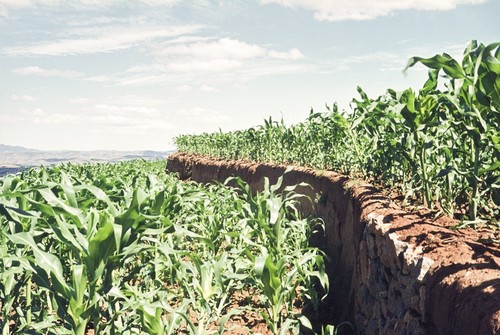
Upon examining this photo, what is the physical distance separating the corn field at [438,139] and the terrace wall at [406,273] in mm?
349

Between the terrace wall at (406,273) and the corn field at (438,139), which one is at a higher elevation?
the corn field at (438,139)

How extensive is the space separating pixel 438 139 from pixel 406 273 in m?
2.50

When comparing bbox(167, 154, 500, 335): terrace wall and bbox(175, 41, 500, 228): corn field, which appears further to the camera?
bbox(175, 41, 500, 228): corn field

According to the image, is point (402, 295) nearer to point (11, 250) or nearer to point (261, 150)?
point (11, 250)

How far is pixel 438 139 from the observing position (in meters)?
5.27

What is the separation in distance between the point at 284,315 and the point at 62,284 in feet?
9.70

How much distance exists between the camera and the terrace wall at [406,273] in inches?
92.1

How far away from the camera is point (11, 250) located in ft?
14.4

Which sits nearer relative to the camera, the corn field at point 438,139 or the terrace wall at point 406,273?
the terrace wall at point 406,273

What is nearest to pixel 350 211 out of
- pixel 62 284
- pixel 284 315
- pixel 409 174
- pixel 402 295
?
pixel 409 174

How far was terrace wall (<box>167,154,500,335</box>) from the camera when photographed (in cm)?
234

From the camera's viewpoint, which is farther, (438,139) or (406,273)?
(438,139)

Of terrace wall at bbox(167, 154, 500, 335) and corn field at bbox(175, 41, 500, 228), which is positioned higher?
corn field at bbox(175, 41, 500, 228)

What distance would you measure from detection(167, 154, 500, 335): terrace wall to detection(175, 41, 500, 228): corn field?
13.8 inches
